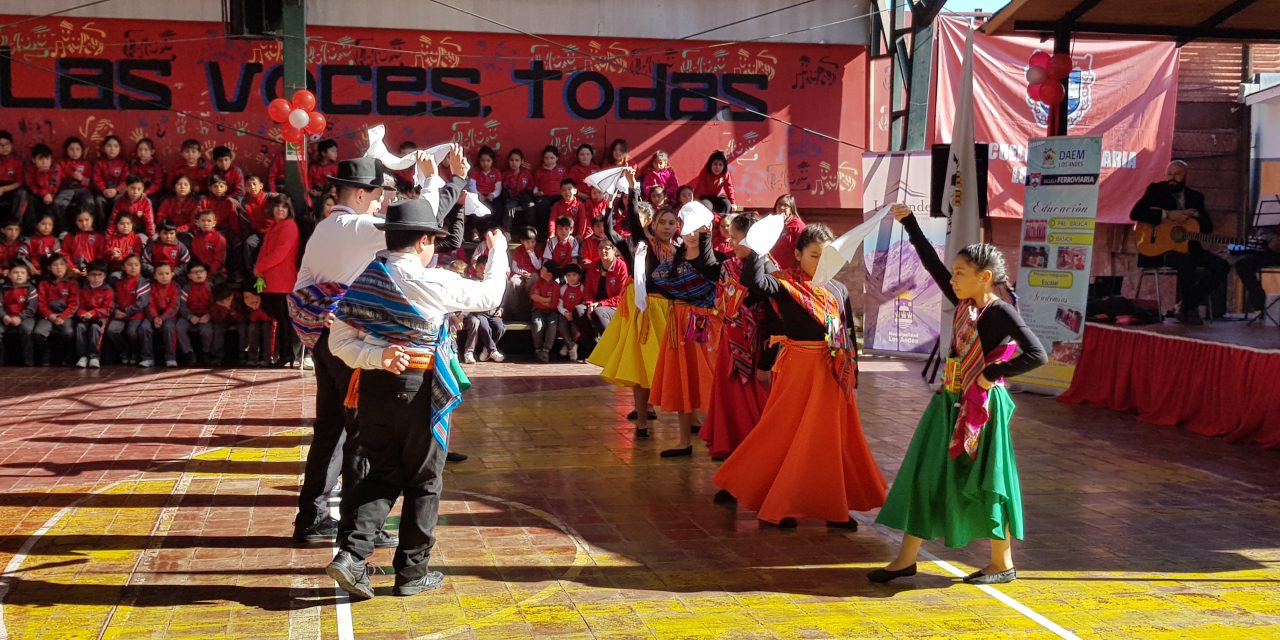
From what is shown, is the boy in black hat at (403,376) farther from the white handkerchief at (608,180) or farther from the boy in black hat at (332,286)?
the white handkerchief at (608,180)

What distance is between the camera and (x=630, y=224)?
8477 millimetres

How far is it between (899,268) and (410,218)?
9.16m

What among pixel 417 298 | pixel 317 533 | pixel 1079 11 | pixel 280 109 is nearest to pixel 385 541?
pixel 317 533

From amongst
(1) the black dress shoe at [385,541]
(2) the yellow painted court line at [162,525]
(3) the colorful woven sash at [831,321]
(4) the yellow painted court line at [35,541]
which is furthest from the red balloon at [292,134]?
(3) the colorful woven sash at [831,321]

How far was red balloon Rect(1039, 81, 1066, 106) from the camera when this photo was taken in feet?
34.8

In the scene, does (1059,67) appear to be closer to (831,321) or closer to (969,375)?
(831,321)

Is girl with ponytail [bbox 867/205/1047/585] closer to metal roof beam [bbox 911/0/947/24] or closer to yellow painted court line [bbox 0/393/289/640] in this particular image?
yellow painted court line [bbox 0/393/289/640]

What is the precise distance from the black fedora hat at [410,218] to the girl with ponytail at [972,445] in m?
2.36

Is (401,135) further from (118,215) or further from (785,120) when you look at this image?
(785,120)

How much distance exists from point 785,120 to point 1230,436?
8.96 m

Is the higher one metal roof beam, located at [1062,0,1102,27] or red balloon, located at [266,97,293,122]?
metal roof beam, located at [1062,0,1102,27]

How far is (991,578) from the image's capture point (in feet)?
17.7

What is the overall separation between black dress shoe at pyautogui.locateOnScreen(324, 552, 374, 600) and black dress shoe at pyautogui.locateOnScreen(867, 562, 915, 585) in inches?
89.1

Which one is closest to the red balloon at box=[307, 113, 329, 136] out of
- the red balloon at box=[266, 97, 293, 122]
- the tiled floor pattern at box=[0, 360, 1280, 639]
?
the red balloon at box=[266, 97, 293, 122]
